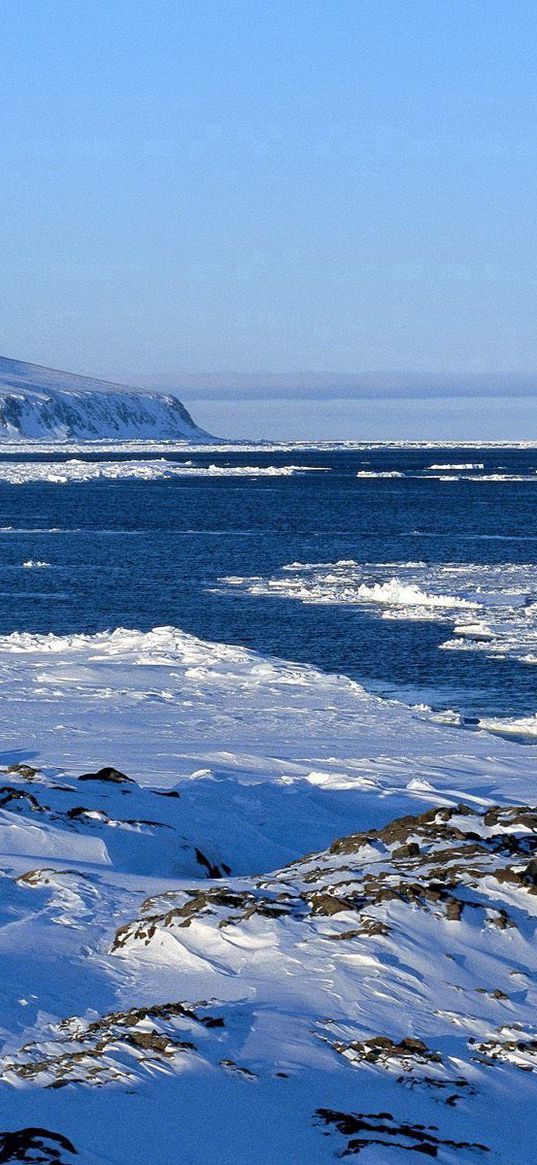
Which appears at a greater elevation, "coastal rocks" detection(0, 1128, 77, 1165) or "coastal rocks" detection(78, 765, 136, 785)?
"coastal rocks" detection(0, 1128, 77, 1165)

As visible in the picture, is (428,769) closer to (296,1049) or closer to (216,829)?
(216,829)

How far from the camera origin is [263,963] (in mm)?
6711

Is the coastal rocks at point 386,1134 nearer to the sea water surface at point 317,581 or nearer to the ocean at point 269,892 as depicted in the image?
the ocean at point 269,892

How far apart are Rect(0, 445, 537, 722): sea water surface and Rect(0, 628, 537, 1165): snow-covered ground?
7.78m

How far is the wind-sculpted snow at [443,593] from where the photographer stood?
23344 mm

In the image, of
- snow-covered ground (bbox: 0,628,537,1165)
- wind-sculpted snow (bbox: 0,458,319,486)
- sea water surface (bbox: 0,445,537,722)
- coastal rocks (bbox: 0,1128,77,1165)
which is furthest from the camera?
wind-sculpted snow (bbox: 0,458,319,486)

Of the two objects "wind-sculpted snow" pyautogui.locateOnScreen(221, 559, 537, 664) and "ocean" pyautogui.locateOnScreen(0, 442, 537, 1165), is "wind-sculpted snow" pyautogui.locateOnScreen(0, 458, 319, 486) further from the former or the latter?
"ocean" pyautogui.locateOnScreen(0, 442, 537, 1165)

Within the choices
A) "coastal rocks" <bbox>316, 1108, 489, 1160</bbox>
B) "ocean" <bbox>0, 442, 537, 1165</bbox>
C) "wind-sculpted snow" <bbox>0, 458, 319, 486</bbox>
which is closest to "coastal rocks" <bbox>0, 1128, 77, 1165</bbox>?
"ocean" <bbox>0, 442, 537, 1165</bbox>

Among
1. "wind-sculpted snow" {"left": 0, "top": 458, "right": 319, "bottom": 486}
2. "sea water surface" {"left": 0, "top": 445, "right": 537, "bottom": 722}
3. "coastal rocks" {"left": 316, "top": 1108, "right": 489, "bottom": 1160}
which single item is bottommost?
Result: "sea water surface" {"left": 0, "top": 445, "right": 537, "bottom": 722}

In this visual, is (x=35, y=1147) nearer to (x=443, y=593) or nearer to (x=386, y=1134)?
(x=386, y=1134)

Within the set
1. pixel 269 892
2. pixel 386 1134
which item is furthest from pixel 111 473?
pixel 386 1134

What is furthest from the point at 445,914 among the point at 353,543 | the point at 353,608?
the point at 353,543

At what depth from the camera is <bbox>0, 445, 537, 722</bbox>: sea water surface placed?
21406 millimetres

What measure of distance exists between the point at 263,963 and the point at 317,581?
82.3 ft
